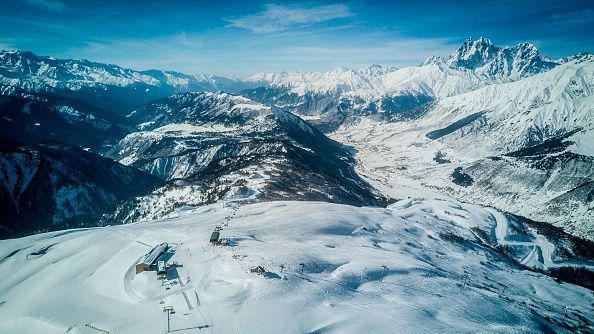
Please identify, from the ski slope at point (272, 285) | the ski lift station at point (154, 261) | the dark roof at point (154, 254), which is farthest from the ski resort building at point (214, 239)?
the ski lift station at point (154, 261)

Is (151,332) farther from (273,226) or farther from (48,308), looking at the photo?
(273,226)

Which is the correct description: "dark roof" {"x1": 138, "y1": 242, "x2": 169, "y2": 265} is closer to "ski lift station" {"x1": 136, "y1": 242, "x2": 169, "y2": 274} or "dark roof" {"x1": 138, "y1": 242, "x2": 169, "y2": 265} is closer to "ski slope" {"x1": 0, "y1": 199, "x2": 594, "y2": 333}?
"ski lift station" {"x1": 136, "y1": 242, "x2": 169, "y2": 274}

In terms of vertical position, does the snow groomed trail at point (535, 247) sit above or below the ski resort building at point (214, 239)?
below

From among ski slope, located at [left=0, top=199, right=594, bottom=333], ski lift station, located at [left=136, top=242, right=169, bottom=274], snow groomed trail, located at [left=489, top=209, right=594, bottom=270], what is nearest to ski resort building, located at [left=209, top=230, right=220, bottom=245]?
ski slope, located at [left=0, top=199, right=594, bottom=333]

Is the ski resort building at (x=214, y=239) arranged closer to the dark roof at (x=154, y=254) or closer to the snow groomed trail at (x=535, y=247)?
the dark roof at (x=154, y=254)

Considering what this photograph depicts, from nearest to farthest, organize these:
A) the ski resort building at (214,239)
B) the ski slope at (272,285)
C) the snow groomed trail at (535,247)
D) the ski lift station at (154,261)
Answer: the ski slope at (272,285) → the ski lift station at (154,261) → the ski resort building at (214,239) → the snow groomed trail at (535,247)

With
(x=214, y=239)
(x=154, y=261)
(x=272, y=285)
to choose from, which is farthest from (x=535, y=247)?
(x=154, y=261)

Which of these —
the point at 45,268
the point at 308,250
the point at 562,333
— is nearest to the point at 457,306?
the point at 562,333
